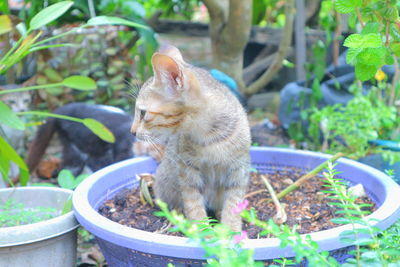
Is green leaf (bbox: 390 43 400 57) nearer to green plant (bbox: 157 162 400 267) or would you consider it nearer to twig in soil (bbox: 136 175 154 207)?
A: green plant (bbox: 157 162 400 267)

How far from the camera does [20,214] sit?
1.73 meters

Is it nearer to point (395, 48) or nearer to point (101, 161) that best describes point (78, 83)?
point (101, 161)

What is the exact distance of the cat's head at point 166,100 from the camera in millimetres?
1461

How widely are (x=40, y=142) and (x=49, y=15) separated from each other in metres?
1.46

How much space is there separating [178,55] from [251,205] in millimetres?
701

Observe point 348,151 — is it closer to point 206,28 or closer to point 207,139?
point 207,139

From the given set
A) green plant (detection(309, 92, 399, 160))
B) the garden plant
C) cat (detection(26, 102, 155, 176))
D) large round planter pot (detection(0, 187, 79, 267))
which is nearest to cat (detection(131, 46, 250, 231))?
the garden plant

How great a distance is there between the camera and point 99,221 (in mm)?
1401

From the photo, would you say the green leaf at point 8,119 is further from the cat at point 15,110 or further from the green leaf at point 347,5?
the green leaf at point 347,5

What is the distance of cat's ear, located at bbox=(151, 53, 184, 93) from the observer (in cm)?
141

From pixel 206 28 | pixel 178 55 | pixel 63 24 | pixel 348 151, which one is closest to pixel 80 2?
pixel 63 24

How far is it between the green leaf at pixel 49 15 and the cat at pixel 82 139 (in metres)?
1.15

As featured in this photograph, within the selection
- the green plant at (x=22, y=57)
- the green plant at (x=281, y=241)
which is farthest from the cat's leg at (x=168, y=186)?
the green plant at (x=281, y=241)

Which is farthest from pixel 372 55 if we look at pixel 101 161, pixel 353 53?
pixel 101 161
